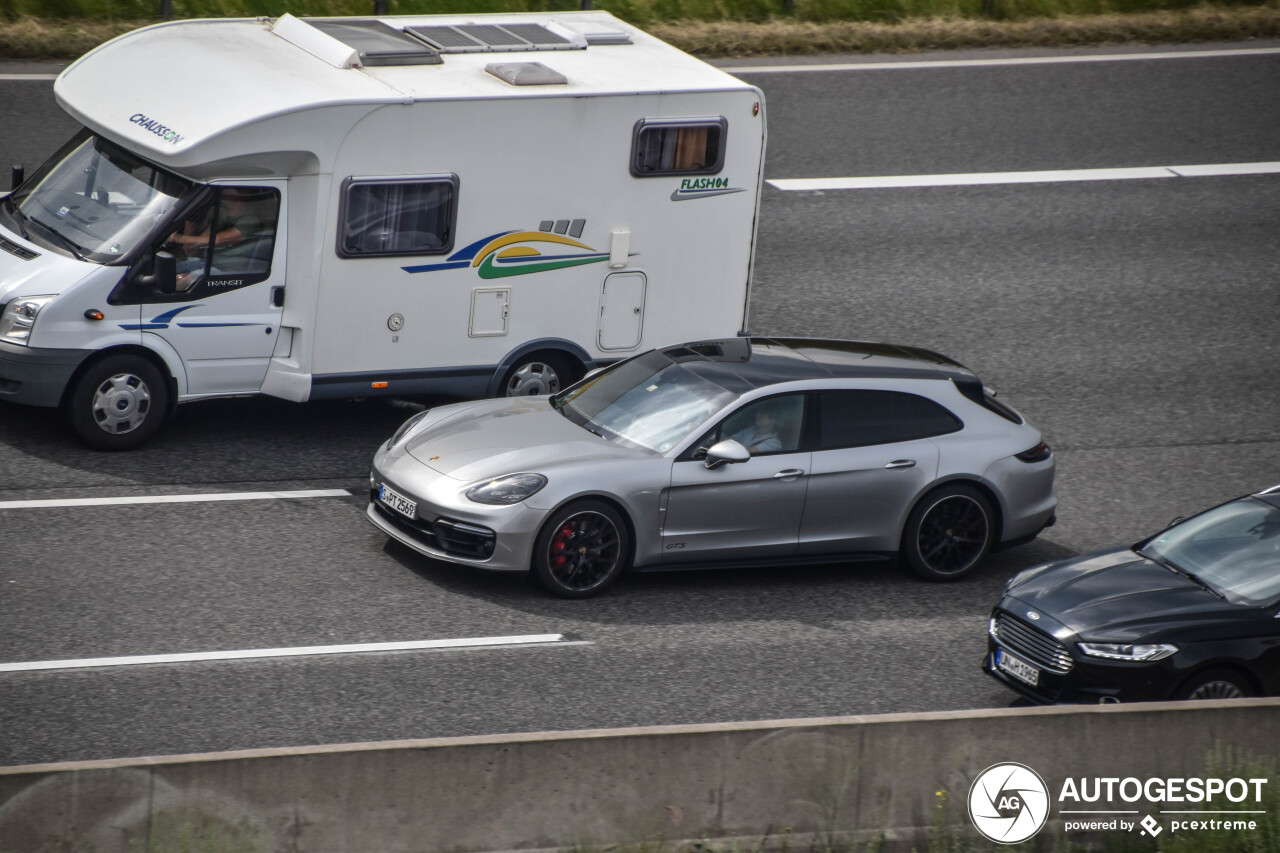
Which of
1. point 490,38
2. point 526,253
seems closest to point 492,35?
point 490,38

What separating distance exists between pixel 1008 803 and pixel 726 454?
3.44m

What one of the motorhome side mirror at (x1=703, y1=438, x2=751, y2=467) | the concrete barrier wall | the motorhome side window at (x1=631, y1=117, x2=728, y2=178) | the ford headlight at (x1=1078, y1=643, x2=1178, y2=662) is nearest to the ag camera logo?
the concrete barrier wall

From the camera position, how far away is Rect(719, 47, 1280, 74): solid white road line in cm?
2084

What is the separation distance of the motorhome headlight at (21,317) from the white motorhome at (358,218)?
2 centimetres

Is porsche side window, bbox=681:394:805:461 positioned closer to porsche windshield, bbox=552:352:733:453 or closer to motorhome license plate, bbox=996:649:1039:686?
porsche windshield, bbox=552:352:733:453

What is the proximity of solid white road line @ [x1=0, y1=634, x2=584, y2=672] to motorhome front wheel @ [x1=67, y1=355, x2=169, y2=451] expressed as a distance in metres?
3.16

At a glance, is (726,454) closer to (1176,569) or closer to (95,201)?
(1176,569)

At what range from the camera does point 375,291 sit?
489 inches

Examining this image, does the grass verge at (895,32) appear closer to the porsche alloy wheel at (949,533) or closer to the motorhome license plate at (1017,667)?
the porsche alloy wheel at (949,533)

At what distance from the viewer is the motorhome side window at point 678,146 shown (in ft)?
42.8

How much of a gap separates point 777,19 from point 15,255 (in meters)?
12.5

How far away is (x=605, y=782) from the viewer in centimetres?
751

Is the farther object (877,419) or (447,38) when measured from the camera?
(447,38)

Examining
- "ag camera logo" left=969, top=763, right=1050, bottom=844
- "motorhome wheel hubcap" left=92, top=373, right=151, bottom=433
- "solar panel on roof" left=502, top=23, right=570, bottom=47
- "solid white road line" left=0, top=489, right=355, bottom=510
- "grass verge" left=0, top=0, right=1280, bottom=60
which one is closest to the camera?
"ag camera logo" left=969, top=763, right=1050, bottom=844
